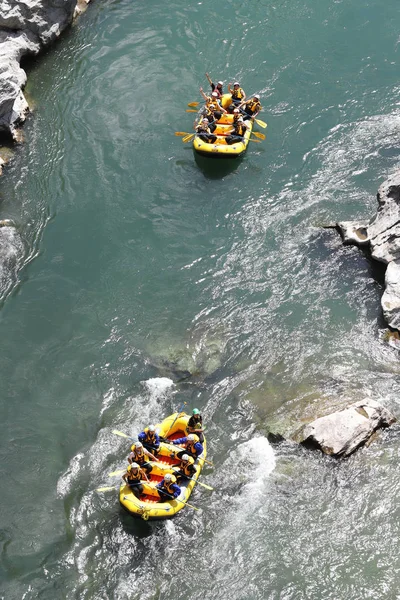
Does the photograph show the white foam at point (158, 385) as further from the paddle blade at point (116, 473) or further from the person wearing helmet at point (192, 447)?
the paddle blade at point (116, 473)

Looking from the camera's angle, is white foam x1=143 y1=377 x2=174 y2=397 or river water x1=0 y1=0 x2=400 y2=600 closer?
river water x1=0 y1=0 x2=400 y2=600

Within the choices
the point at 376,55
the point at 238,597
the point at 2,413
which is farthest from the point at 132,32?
the point at 238,597

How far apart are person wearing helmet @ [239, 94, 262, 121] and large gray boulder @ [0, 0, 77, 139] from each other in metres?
6.91

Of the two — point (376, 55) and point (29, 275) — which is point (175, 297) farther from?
point (376, 55)

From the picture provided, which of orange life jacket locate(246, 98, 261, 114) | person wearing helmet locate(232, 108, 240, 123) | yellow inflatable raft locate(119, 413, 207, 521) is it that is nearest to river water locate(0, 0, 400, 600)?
yellow inflatable raft locate(119, 413, 207, 521)

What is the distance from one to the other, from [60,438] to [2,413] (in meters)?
1.45

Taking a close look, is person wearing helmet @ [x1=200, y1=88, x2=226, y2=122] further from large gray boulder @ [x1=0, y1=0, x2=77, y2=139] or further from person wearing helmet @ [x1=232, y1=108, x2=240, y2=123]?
large gray boulder @ [x1=0, y1=0, x2=77, y2=139]

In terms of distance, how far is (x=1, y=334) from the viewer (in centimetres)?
1593

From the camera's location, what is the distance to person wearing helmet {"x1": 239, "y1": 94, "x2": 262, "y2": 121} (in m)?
20.9

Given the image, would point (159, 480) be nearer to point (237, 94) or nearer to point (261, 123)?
point (261, 123)

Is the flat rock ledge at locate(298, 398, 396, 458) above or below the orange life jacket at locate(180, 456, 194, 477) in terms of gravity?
below

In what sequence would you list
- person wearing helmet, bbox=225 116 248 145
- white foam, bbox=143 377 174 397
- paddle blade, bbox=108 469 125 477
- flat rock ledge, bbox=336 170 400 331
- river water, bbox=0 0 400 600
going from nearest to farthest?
river water, bbox=0 0 400 600
paddle blade, bbox=108 469 125 477
white foam, bbox=143 377 174 397
flat rock ledge, bbox=336 170 400 331
person wearing helmet, bbox=225 116 248 145

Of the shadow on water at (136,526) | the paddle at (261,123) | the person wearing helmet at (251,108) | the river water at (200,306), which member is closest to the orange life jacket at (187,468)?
the river water at (200,306)

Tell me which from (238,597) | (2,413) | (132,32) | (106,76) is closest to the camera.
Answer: (238,597)
